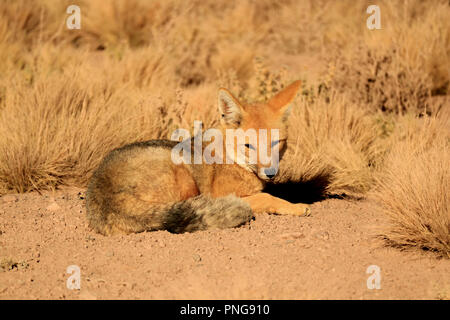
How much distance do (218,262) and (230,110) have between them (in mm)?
1464

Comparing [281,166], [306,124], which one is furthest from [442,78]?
[281,166]

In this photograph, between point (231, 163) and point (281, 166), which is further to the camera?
point (281, 166)

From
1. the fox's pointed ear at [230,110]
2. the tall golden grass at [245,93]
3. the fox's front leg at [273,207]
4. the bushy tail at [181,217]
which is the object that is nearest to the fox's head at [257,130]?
the fox's pointed ear at [230,110]

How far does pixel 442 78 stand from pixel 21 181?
6652 millimetres

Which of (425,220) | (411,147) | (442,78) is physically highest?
(442,78)

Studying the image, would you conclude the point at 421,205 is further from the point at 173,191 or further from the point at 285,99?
the point at 173,191

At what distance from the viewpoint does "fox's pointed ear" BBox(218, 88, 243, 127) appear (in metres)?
4.42

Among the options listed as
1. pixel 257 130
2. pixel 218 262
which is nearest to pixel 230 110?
pixel 257 130

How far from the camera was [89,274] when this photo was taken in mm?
3568

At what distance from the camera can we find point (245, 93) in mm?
7602

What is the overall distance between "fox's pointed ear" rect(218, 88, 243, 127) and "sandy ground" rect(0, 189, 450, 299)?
2.96 feet

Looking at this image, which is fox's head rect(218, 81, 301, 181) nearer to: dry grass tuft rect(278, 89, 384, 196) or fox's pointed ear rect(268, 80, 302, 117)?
fox's pointed ear rect(268, 80, 302, 117)

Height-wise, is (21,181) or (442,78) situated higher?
(442,78)
